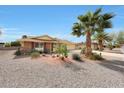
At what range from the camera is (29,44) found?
1046 inches

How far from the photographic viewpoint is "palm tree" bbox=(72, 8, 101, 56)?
18750 mm

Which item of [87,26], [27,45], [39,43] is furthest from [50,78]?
[39,43]

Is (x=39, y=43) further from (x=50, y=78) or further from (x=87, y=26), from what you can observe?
(x=50, y=78)

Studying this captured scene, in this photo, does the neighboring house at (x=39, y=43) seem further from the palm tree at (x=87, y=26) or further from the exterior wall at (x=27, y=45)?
the palm tree at (x=87, y=26)

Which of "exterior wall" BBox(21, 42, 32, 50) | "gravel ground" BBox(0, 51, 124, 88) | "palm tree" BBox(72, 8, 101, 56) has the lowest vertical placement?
"gravel ground" BBox(0, 51, 124, 88)

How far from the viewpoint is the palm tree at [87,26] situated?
1875cm

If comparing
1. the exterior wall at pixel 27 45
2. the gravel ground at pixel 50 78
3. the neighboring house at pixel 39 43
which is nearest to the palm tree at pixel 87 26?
the neighboring house at pixel 39 43

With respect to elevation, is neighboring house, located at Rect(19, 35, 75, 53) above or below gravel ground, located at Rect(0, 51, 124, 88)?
above

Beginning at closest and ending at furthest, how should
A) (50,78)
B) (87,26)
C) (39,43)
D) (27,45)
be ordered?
(50,78), (87,26), (27,45), (39,43)

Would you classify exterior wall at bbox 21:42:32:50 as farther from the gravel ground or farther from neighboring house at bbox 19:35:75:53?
the gravel ground

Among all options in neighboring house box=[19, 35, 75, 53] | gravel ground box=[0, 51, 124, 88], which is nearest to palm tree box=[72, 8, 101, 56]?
neighboring house box=[19, 35, 75, 53]

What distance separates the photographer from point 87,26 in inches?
746

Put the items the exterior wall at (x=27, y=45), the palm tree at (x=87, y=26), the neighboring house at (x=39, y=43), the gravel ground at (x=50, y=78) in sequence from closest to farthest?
the gravel ground at (x=50, y=78)
the palm tree at (x=87, y=26)
the neighboring house at (x=39, y=43)
the exterior wall at (x=27, y=45)
